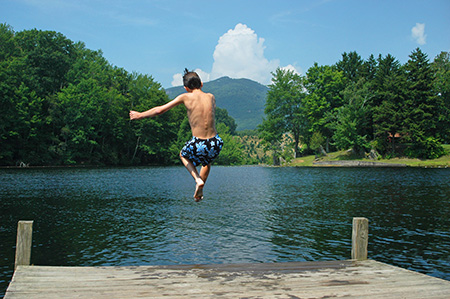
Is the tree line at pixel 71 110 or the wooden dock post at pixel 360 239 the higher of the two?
the tree line at pixel 71 110

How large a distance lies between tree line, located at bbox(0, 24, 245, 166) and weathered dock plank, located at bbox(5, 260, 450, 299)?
208 feet

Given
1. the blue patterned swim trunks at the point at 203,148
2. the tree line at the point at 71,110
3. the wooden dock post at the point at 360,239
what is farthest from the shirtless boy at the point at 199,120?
the tree line at the point at 71,110

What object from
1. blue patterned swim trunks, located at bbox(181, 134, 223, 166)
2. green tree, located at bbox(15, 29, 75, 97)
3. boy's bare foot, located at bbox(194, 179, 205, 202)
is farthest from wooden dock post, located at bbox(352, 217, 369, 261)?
green tree, located at bbox(15, 29, 75, 97)

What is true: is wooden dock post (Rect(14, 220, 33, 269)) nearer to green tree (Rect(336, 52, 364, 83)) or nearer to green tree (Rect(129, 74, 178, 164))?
green tree (Rect(129, 74, 178, 164))

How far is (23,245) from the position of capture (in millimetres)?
8414

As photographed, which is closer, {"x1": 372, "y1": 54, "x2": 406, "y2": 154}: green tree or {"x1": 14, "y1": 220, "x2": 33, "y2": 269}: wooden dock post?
{"x1": 14, "y1": 220, "x2": 33, "y2": 269}: wooden dock post

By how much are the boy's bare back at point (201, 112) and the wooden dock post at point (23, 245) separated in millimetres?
4685

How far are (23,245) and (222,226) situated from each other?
494 inches

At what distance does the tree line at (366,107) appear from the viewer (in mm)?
71394

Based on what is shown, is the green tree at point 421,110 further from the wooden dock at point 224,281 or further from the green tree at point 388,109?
the wooden dock at point 224,281

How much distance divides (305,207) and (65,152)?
60008 mm

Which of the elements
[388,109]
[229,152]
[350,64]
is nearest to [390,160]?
[388,109]

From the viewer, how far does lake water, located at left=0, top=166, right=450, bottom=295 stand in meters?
14.5

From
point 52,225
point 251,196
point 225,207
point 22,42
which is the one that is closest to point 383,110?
point 251,196
